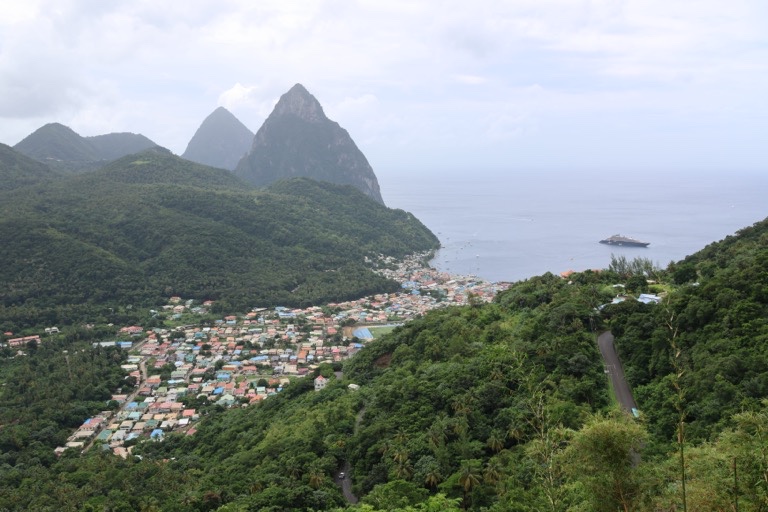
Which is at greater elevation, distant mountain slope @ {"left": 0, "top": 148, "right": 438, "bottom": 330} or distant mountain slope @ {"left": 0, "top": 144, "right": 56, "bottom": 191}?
distant mountain slope @ {"left": 0, "top": 144, "right": 56, "bottom": 191}

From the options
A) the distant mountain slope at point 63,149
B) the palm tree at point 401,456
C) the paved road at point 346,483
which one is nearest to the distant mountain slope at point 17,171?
the distant mountain slope at point 63,149

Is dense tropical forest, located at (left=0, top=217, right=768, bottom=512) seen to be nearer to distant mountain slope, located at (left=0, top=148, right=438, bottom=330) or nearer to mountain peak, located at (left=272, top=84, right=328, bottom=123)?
distant mountain slope, located at (left=0, top=148, right=438, bottom=330)

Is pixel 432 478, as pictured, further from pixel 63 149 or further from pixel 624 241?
pixel 63 149

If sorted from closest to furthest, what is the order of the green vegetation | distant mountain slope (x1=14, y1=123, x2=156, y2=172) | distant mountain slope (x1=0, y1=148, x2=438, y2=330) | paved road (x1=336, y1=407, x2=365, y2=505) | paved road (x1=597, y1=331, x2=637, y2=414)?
the green vegetation
paved road (x1=336, y1=407, x2=365, y2=505)
paved road (x1=597, y1=331, x2=637, y2=414)
distant mountain slope (x1=0, y1=148, x2=438, y2=330)
distant mountain slope (x1=14, y1=123, x2=156, y2=172)

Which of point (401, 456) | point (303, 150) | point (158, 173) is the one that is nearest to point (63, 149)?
point (303, 150)

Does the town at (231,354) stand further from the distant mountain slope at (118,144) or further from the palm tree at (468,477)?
the distant mountain slope at (118,144)

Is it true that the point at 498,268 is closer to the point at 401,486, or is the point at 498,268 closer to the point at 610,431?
the point at 401,486

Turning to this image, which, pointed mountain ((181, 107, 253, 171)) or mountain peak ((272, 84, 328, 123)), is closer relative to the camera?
mountain peak ((272, 84, 328, 123))

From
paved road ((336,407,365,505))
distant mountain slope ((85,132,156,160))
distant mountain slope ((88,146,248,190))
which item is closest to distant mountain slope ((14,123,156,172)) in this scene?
distant mountain slope ((85,132,156,160))
